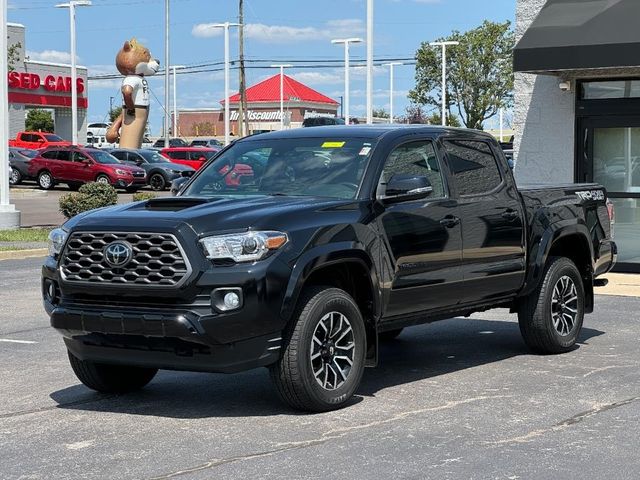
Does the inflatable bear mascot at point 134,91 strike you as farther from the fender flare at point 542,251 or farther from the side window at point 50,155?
the fender flare at point 542,251

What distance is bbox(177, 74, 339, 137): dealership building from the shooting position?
129 meters

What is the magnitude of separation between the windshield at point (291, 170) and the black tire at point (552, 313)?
2.31 meters

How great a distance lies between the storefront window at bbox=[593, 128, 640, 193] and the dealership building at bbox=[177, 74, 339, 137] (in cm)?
10607

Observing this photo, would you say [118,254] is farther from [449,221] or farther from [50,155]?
[50,155]

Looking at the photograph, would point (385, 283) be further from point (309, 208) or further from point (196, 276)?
point (196, 276)

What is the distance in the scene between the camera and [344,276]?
Answer: 7969 mm

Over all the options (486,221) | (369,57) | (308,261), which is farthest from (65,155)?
(308,261)

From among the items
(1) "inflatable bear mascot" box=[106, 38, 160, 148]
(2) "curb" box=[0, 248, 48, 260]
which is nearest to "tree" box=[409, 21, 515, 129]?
(1) "inflatable bear mascot" box=[106, 38, 160, 148]

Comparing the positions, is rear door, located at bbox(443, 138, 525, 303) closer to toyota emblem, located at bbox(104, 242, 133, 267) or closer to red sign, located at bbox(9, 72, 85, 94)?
toyota emblem, located at bbox(104, 242, 133, 267)

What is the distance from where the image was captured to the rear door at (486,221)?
29.5 feet

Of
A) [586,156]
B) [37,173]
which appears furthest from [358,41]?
[586,156]

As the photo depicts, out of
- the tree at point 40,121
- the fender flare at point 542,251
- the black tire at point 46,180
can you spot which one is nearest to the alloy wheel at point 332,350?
the fender flare at point 542,251

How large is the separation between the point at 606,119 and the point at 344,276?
9.61 m

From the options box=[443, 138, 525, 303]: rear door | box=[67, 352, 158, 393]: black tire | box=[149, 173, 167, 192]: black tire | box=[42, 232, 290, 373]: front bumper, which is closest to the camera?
box=[42, 232, 290, 373]: front bumper
